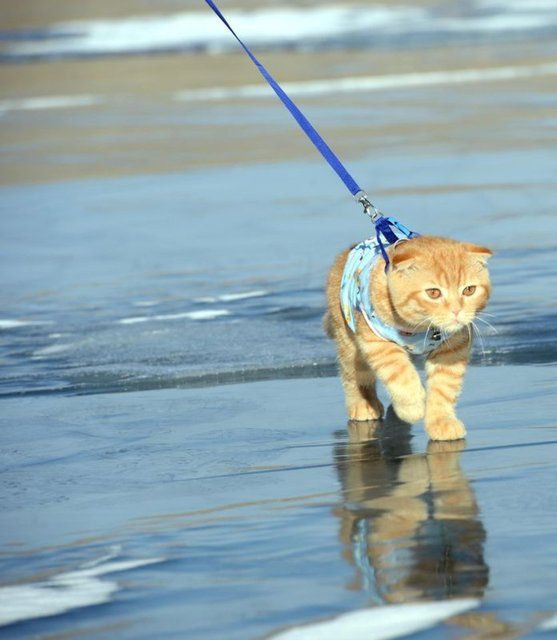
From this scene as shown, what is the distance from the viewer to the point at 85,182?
13.3 m

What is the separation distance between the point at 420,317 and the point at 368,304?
0.25 metres

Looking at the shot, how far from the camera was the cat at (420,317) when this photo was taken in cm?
516

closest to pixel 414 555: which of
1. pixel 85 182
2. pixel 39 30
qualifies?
pixel 85 182

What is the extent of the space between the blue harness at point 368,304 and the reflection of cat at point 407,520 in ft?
1.18

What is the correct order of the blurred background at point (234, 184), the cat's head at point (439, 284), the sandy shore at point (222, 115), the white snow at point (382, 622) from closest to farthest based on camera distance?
the white snow at point (382, 622) → the cat's head at point (439, 284) → the blurred background at point (234, 184) → the sandy shore at point (222, 115)

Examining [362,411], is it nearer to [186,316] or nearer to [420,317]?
[420,317]

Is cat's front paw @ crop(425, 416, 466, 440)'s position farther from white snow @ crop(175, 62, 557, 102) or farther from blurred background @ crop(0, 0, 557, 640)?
white snow @ crop(175, 62, 557, 102)

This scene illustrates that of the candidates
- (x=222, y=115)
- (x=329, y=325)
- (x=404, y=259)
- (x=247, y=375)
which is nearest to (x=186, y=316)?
(x=247, y=375)

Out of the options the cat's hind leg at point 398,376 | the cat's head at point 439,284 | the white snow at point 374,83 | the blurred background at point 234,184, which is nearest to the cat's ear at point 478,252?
the cat's head at point 439,284

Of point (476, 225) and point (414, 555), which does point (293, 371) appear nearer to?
point (414, 555)

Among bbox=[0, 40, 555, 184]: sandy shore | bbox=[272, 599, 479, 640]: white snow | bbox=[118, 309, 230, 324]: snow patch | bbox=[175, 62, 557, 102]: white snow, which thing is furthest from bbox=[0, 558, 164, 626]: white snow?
bbox=[175, 62, 557, 102]: white snow

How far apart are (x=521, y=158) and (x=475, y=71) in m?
7.64

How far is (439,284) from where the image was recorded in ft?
16.9

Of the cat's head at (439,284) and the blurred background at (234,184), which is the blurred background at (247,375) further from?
the cat's head at (439,284)
